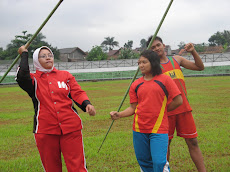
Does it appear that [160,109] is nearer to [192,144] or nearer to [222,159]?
[192,144]

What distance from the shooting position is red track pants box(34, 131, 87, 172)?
2639mm

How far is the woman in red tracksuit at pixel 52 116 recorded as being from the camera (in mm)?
2645

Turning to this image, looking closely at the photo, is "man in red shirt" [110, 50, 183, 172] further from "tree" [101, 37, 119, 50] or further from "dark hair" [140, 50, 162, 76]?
"tree" [101, 37, 119, 50]

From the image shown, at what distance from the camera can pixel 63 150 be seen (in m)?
2.68

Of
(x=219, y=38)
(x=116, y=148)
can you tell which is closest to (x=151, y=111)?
(x=116, y=148)

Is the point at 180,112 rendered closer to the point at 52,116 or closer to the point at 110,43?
the point at 52,116

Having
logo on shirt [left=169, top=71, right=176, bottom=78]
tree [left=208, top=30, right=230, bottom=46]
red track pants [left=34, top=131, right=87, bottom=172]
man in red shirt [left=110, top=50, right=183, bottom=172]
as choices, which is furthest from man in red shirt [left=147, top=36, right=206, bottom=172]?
tree [left=208, top=30, right=230, bottom=46]

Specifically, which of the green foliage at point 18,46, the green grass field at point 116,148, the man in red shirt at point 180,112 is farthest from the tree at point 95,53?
the man in red shirt at point 180,112

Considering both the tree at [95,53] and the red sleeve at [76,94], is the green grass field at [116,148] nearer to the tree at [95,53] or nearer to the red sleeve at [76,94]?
the red sleeve at [76,94]

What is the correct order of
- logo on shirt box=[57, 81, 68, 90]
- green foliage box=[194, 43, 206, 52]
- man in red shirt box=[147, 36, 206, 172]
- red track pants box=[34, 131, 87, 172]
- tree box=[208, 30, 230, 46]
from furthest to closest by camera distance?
tree box=[208, 30, 230, 46], green foliage box=[194, 43, 206, 52], man in red shirt box=[147, 36, 206, 172], logo on shirt box=[57, 81, 68, 90], red track pants box=[34, 131, 87, 172]

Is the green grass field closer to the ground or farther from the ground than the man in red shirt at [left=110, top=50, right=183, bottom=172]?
closer to the ground

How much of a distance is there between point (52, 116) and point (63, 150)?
38cm

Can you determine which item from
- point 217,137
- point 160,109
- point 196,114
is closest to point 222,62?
point 196,114

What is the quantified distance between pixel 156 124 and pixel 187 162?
162 cm
